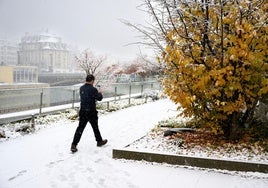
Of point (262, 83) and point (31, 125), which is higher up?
point (262, 83)

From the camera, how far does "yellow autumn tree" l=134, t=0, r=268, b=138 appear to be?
6160 mm

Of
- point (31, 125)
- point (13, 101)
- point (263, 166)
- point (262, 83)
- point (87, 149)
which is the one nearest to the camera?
point (263, 166)

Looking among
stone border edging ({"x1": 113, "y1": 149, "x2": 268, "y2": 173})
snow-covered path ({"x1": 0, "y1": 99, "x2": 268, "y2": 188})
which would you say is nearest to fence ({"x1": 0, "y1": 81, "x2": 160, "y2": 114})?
snow-covered path ({"x1": 0, "y1": 99, "x2": 268, "y2": 188})

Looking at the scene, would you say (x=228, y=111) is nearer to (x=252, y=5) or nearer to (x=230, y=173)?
(x=230, y=173)

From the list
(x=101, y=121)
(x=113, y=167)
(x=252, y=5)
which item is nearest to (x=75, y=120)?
(x=101, y=121)

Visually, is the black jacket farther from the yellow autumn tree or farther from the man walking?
the yellow autumn tree

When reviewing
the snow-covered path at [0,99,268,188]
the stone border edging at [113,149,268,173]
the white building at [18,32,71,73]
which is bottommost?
the snow-covered path at [0,99,268,188]

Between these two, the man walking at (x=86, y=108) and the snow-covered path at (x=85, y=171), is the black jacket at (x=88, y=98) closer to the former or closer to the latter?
the man walking at (x=86, y=108)

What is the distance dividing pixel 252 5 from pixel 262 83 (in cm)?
162

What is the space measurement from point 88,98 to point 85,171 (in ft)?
6.72

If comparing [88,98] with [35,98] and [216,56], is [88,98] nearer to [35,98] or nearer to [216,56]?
[216,56]

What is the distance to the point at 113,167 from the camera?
621cm

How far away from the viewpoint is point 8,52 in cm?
11375

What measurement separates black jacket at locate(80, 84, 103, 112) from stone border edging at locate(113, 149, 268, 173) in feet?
4.49
